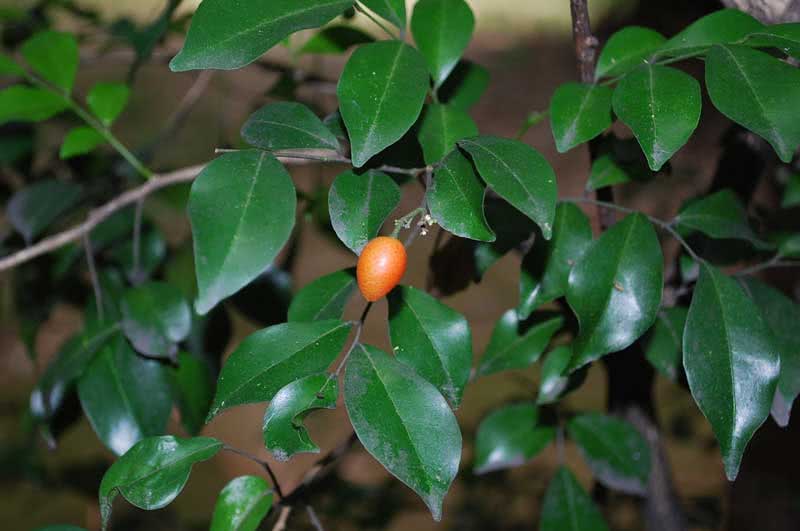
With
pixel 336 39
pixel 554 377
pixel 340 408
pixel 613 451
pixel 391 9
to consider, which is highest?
pixel 391 9

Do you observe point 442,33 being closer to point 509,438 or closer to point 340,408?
point 509,438

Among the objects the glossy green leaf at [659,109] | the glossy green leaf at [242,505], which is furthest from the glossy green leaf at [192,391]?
the glossy green leaf at [659,109]

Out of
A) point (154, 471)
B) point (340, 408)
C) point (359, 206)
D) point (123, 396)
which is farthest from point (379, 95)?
point (340, 408)

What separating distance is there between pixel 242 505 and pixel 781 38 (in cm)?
48

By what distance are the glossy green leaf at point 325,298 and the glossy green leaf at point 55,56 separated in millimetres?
413

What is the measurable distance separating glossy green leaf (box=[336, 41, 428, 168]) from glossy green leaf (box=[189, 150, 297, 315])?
0.05 m

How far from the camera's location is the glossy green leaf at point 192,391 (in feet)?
2.42

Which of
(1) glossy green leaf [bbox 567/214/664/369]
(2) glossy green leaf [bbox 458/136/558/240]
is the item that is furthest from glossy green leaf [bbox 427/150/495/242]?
(1) glossy green leaf [bbox 567/214/664/369]

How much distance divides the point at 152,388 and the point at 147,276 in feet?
0.71

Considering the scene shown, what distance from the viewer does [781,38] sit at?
0.48 m

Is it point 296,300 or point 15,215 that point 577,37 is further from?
point 15,215

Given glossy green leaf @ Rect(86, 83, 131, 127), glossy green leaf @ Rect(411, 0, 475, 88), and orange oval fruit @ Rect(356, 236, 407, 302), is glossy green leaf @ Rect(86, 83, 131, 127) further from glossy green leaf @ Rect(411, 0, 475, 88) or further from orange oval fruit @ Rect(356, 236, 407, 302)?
orange oval fruit @ Rect(356, 236, 407, 302)

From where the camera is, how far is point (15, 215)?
2.83 ft

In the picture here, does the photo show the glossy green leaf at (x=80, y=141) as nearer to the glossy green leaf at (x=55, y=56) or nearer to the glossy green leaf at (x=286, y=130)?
the glossy green leaf at (x=55, y=56)
